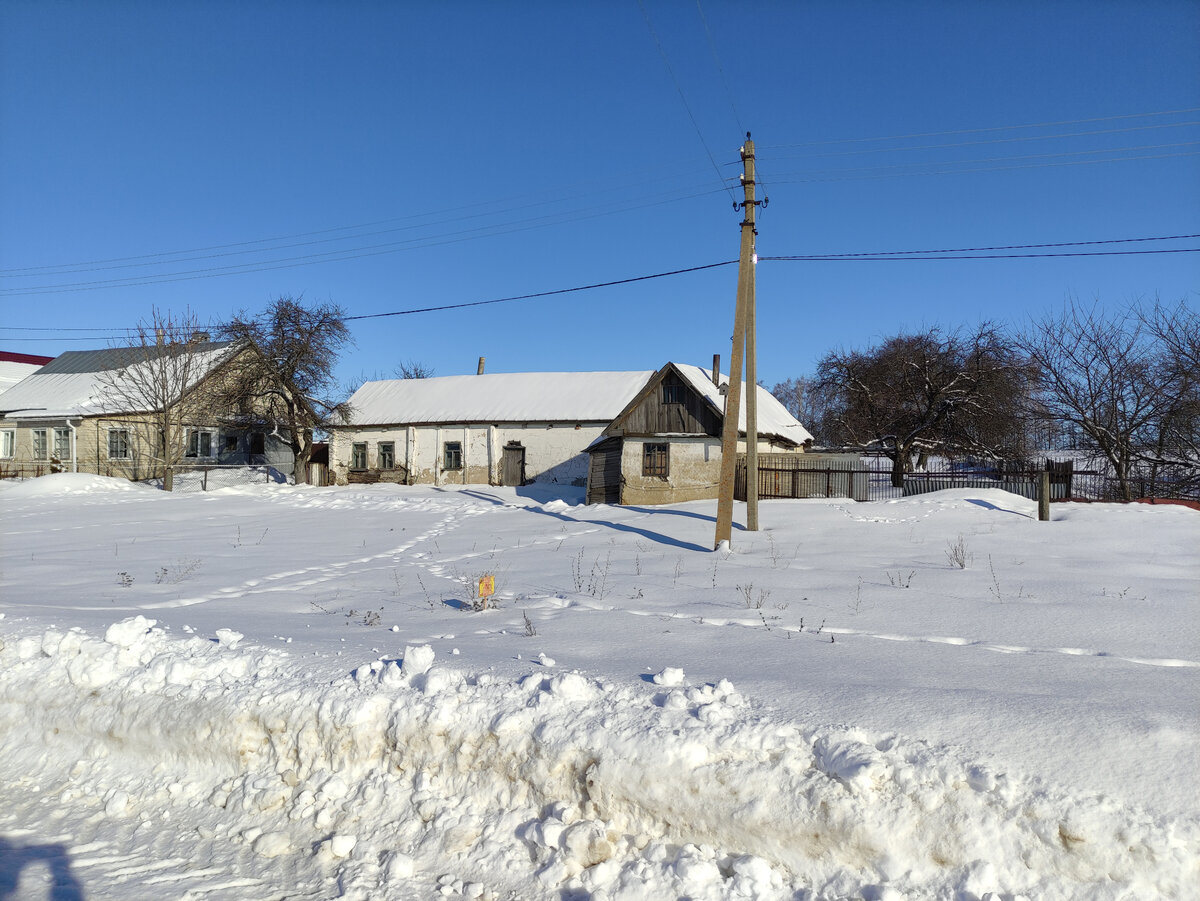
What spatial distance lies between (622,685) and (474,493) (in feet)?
83.4

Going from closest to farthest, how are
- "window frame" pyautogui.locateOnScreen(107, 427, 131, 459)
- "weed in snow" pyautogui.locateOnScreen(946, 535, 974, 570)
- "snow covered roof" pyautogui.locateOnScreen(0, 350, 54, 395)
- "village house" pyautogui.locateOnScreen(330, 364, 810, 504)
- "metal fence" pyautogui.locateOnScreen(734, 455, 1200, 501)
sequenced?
"weed in snow" pyautogui.locateOnScreen(946, 535, 974, 570), "metal fence" pyautogui.locateOnScreen(734, 455, 1200, 501), "village house" pyautogui.locateOnScreen(330, 364, 810, 504), "window frame" pyautogui.locateOnScreen(107, 427, 131, 459), "snow covered roof" pyautogui.locateOnScreen(0, 350, 54, 395)

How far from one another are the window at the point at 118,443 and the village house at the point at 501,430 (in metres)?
8.83

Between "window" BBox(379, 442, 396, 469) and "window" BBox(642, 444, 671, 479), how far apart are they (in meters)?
15.9

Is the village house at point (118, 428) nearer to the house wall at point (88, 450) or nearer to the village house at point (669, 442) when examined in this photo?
the house wall at point (88, 450)

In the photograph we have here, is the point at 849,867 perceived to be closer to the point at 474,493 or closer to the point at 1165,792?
the point at 1165,792

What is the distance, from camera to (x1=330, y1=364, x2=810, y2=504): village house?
1216 inches

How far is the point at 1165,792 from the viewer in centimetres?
309

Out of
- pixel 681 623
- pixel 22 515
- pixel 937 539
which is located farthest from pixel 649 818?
pixel 22 515

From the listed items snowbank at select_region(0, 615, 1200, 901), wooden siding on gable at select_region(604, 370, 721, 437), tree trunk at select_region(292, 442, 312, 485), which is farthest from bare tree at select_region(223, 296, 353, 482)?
snowbank at select_region(0, 615, 1200, 901)

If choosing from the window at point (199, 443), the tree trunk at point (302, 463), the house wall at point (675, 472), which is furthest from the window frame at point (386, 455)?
the house wall at point (675, 472)

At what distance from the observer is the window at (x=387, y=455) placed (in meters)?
35.6

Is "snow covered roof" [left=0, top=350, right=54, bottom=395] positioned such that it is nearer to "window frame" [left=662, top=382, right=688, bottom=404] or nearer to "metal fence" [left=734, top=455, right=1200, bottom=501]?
"window frame" [left=662, top=382, right=688, bottom=404]

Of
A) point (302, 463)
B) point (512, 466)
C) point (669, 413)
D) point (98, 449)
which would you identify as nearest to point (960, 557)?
point (669, 413)

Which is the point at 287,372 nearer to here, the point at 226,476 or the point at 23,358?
the point at 226,476
